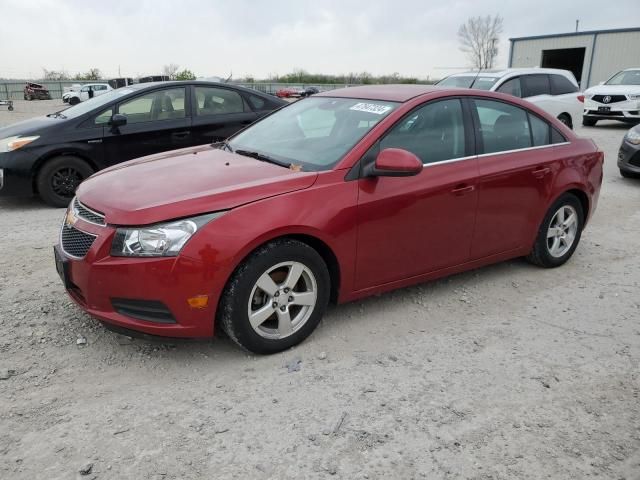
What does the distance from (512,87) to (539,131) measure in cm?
733

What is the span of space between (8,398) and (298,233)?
1.79 metres

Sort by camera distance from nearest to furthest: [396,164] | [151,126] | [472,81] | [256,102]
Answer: [396,164] → [151,126] → [256,102] → [472,81]

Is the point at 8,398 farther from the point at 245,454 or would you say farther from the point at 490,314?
the point at 490,314

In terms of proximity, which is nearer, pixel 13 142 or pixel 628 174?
pixel 13 142

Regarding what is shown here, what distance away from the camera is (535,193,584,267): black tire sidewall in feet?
15.5

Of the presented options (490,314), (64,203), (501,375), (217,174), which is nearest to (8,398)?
(217,174)

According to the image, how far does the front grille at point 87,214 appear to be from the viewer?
318 cm

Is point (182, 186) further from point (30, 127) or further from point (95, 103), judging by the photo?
point (95, 103)

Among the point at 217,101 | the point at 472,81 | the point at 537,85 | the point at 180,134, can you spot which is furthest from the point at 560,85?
the point at 180,134

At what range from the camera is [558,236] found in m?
4.92

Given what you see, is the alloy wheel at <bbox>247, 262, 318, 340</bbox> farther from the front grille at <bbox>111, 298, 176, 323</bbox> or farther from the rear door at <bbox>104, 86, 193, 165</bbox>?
the rear door at <bbox>104, 86, 193, 165</bbox>

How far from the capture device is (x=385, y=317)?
13.0 feet

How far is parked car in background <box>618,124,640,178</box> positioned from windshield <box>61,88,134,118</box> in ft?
24.3

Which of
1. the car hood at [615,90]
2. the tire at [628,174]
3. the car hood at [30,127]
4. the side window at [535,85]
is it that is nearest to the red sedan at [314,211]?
the car hood at [30,127]
